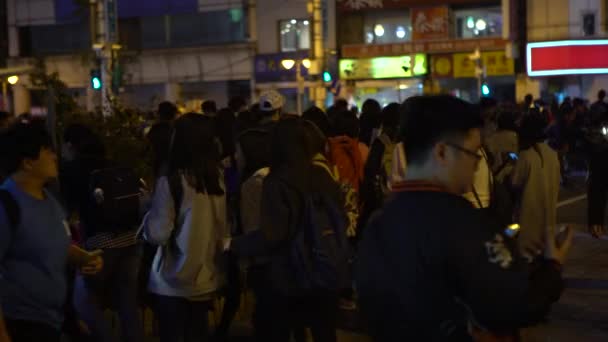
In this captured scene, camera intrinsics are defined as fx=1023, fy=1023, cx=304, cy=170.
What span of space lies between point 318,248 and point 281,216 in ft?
0.93

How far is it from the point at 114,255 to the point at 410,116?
4116mm

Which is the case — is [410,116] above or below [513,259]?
above

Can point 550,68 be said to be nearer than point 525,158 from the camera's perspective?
No

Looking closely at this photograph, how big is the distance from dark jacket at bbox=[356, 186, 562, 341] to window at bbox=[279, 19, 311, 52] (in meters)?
36.4

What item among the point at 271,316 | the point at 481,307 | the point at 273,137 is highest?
the point at 273,137

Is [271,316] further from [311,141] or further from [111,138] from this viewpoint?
[111,138]

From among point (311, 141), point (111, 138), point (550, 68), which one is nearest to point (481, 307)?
point (311, 141)

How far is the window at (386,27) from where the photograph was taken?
38406mm

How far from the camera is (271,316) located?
20.5 feet

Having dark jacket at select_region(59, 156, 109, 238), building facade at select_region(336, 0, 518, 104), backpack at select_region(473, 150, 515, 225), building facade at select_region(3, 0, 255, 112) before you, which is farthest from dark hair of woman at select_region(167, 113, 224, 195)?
building facade at select_region(3, 0, 255, 112)

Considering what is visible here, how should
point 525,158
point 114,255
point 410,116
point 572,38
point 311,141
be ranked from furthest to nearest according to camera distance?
1. point 572,38
2. point 525,158
3. point 114,255
4. point 311,141
5. point 410,116

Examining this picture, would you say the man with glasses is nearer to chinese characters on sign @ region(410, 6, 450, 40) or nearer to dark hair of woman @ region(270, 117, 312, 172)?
dark hair of woman @ region(270, 117, 312, 172)

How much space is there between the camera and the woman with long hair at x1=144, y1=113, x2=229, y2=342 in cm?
626

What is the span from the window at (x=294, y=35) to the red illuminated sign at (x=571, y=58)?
29.5 ft
